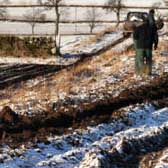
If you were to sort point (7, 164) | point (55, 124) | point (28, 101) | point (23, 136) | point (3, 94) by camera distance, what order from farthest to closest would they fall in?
point (3, 94) < point (28, 101) < point (55, 124) < point (23, 136) < point (7, 164)

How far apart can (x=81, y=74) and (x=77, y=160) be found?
9080 mm

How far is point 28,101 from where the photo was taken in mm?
14445

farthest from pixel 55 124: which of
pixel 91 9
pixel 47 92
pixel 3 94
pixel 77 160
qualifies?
pixel 91 9

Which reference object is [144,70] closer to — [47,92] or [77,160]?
[47,92]

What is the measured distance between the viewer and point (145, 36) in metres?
16.1

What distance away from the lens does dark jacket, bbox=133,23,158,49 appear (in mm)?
16094

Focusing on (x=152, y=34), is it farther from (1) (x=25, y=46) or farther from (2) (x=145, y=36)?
(1) (x=25, y=46)

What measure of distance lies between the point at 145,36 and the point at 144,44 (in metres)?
0.22

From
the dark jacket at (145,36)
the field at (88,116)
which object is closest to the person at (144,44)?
the dark jacket at (145,36)

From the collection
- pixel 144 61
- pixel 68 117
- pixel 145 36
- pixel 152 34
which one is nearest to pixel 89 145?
pixel 68 117

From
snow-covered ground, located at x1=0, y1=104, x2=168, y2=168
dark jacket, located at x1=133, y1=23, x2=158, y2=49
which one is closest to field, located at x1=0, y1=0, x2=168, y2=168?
snow-covered ground, located at x1=0, y1=104, x2=168, y2=168

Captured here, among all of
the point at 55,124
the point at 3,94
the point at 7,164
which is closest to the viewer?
the point at 7,164

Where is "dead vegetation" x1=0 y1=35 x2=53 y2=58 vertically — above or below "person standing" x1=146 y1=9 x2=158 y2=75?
below

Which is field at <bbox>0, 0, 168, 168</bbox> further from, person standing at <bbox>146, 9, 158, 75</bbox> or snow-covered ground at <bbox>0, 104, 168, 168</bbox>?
person standing at <bbox>146, 9, 158, 75</bbox>
